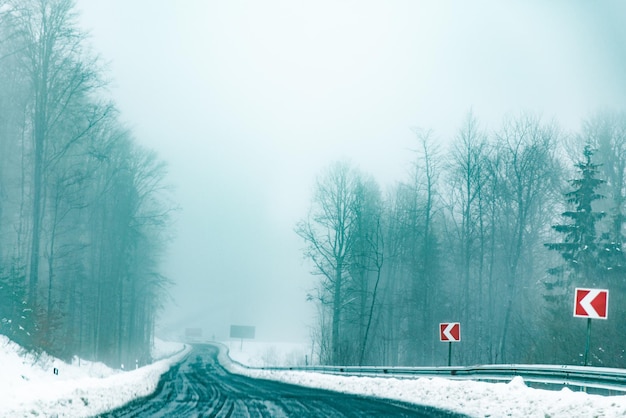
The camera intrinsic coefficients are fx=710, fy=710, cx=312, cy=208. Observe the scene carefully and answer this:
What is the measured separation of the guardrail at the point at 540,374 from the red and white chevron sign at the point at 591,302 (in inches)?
58.3

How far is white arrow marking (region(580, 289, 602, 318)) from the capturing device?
53.6ft

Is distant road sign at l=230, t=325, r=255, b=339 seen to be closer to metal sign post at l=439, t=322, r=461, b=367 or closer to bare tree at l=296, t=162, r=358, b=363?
bare tree at l=296, t=162, r=358, b=363

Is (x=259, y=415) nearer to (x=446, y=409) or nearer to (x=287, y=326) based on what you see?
(x=446, y=409)

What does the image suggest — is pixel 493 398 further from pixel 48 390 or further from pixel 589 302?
pixel 48 390

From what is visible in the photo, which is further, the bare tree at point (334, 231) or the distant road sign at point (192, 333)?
the distant road sign at point (192, 333)

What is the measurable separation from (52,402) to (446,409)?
29.2ft

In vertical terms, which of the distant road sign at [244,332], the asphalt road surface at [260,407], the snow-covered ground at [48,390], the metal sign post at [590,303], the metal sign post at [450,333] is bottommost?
the distant road sign at [244,332]

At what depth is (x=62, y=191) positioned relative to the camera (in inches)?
1222

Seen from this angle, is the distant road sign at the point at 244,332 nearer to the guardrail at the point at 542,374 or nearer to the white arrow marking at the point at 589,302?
the guardrail at the point at 542,374

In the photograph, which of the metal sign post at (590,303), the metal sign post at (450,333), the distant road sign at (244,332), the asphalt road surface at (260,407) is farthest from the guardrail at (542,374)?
the distant road sign at (244,332)

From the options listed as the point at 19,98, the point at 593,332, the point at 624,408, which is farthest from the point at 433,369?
the point at 19,98

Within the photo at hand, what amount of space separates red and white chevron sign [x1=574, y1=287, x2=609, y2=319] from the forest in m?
17.2

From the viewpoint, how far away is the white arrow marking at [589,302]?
16.3 m

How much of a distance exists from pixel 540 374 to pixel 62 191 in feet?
72.5
